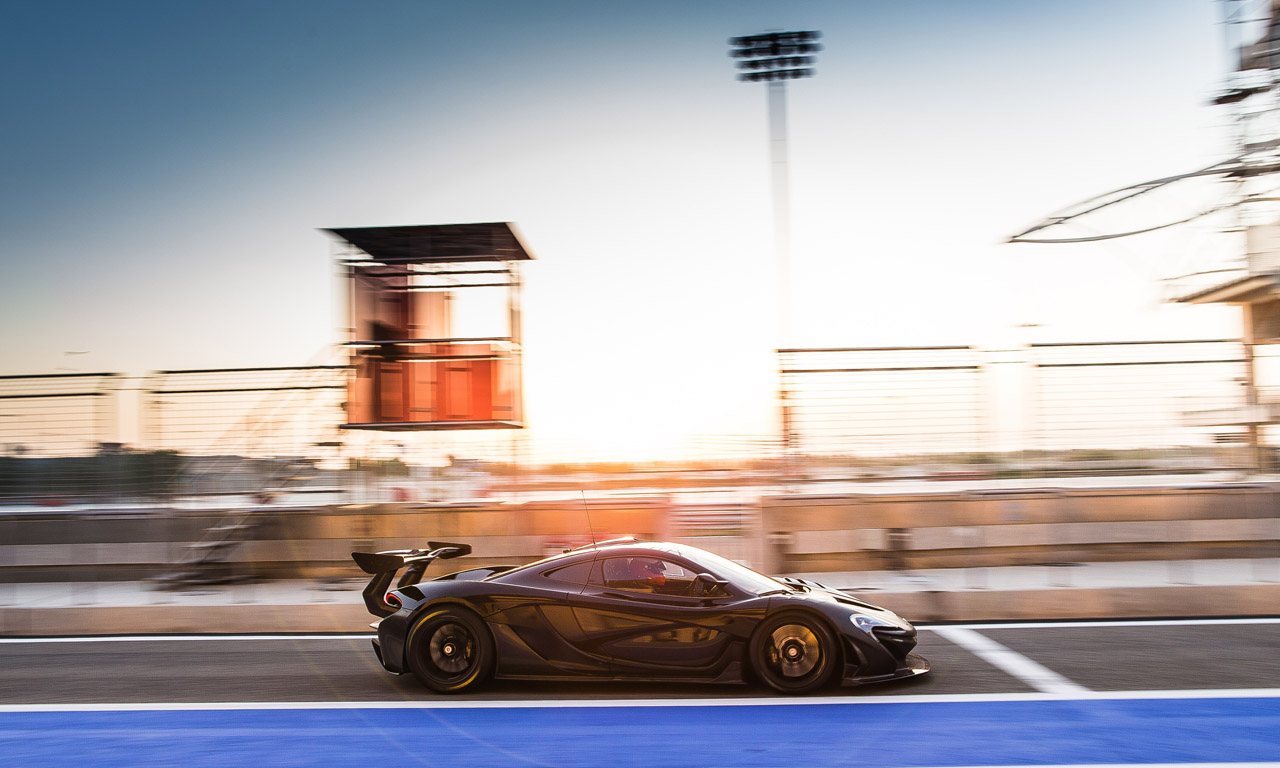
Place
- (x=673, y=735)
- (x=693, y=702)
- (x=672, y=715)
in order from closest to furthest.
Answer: (x=673, y=735) < (x=672, y=715) < (x=693, y=702)

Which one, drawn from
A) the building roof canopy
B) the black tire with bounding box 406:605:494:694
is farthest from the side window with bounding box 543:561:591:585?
the building roof canopy

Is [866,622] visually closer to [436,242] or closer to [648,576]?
[648,576]

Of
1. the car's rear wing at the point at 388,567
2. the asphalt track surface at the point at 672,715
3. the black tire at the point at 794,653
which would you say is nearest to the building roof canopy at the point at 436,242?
the asphalt track surface at the point at 672,715

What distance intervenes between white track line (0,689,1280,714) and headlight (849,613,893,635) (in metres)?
0.49

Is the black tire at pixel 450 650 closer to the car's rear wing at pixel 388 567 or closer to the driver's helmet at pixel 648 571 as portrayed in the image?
the car's rear wing at pixel 388 567

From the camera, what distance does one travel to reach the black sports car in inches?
260

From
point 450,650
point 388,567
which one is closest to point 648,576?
point 450,650

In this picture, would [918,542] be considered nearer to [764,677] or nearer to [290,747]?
[764,677]

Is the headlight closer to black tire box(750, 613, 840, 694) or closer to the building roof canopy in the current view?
black tire box(750, 613, 840, 694)

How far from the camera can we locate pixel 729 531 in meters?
14.1

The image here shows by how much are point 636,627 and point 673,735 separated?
987mm

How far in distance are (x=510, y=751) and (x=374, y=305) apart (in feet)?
35.5

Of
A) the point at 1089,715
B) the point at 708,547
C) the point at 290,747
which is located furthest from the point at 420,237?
the point at 1089,715

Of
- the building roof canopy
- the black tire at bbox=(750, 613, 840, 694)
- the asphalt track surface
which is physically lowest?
the asphalt track surface
